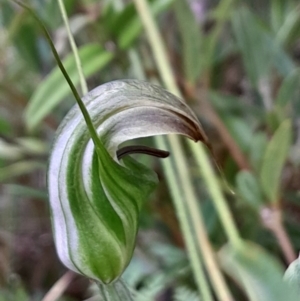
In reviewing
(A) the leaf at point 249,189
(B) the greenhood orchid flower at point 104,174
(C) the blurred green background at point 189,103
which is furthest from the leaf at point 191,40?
(B) the greenhood orchid flower at point 104,174

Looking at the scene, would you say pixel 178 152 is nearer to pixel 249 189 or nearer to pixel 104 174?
pixel 249 189

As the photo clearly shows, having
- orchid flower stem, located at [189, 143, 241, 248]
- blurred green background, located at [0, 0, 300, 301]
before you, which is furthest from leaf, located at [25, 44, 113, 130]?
orchid flower stem, located at [189, 143, 241, 248]

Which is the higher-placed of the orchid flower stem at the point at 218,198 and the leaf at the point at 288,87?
the leaf at the point at 288,87

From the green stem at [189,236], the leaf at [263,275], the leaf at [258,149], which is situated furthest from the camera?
the leaf at [258,149]

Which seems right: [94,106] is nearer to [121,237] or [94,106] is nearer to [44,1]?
[121,237]

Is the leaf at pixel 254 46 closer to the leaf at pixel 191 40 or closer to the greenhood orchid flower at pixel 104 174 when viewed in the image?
the leaf at pixel 191 40

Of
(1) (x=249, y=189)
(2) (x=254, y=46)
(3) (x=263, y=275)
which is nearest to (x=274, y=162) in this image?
(1) (x=249, y=189)
